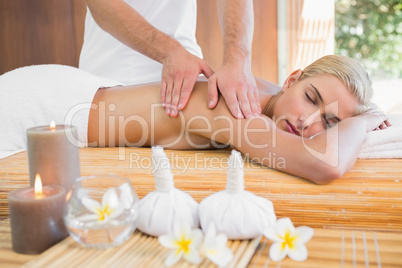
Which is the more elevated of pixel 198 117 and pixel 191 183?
pixel 198 117

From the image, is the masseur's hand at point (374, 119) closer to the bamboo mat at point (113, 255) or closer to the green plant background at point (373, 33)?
the bamboo mat at point (113, 255)

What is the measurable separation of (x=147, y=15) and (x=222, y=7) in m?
0.46

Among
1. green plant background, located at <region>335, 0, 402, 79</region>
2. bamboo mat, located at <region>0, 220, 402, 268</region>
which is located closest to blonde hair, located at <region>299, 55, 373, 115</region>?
bamboo mat, located at <region>0, 220, 402, 268</region>

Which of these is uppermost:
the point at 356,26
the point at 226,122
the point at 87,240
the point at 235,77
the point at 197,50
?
the point at 356,26

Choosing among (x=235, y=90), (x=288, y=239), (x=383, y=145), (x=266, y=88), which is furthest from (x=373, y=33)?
(x=288, y=239)

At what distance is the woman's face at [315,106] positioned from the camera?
5.28ft

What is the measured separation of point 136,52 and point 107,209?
4.97ft

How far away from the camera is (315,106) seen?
1.62 meters

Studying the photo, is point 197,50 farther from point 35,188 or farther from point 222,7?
point 35,188

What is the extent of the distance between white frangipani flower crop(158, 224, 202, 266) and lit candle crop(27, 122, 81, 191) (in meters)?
0.30

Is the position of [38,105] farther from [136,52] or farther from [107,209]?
[107,209]

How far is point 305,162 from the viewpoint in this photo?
49.1 inches

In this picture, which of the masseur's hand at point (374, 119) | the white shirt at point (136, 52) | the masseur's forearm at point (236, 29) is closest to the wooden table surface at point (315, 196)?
the masseur's hand at point (374, 119)

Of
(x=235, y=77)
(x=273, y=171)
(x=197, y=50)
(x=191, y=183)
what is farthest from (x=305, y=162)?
(x=197, y=50)
